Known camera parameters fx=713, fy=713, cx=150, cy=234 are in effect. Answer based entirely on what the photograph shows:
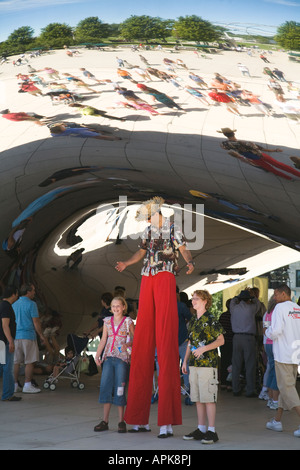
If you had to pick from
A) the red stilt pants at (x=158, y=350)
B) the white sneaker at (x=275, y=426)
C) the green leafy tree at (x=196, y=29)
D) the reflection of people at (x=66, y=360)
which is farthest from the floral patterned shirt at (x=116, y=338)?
the reflection of people at (x=66, y=360)

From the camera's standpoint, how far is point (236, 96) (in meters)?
7.55

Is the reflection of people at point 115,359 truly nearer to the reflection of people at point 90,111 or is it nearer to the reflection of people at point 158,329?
the reflection of people at point 158,329

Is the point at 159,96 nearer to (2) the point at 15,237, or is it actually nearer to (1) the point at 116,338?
(1) the point at 116,338

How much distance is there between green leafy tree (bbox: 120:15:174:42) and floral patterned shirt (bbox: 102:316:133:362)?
3044 mm

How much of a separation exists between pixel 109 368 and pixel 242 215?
4.21 meters

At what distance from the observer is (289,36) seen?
7293mm

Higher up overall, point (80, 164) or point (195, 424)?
point (80, 164)

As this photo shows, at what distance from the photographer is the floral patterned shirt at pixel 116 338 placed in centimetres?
712

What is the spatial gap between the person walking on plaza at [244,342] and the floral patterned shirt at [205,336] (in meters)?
3.96

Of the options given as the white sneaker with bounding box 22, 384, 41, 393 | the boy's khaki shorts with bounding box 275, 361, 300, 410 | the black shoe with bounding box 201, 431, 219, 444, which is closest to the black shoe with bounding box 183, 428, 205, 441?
the black shoe with bounding box 201, 431, 219, 444

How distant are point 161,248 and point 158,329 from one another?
79 centimetres
